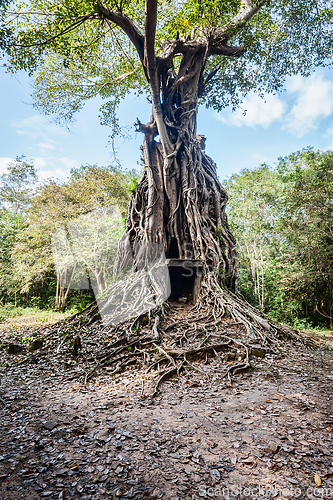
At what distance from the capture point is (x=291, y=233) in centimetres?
945

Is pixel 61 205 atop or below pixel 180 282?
atop

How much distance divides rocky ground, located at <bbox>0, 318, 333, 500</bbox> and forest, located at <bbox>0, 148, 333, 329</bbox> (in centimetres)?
324

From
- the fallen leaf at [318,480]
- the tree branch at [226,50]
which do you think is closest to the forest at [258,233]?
the tree branch at [226,50]

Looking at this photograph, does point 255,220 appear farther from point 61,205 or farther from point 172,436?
point 172,436

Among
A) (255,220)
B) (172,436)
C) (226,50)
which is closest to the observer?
(172,436)

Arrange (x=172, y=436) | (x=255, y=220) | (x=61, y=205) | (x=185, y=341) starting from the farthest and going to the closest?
1. (x=61, y=205)
2. (x=255, y=220)
3. (x=185, y=341)
4. (x=172, y=436)

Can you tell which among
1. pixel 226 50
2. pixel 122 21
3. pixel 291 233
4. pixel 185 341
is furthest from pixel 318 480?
pixel 226 50

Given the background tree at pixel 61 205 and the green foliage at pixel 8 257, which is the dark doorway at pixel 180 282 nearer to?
the background tree at pixel 61 205

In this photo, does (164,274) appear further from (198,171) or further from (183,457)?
(183,457)

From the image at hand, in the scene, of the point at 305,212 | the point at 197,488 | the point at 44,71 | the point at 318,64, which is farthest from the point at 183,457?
the point at 318,64

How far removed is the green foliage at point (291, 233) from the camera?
8.73 m

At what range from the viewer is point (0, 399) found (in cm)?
308

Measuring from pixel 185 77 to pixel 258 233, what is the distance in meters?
7.69

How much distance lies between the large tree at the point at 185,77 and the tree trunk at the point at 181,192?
3 centimetres
